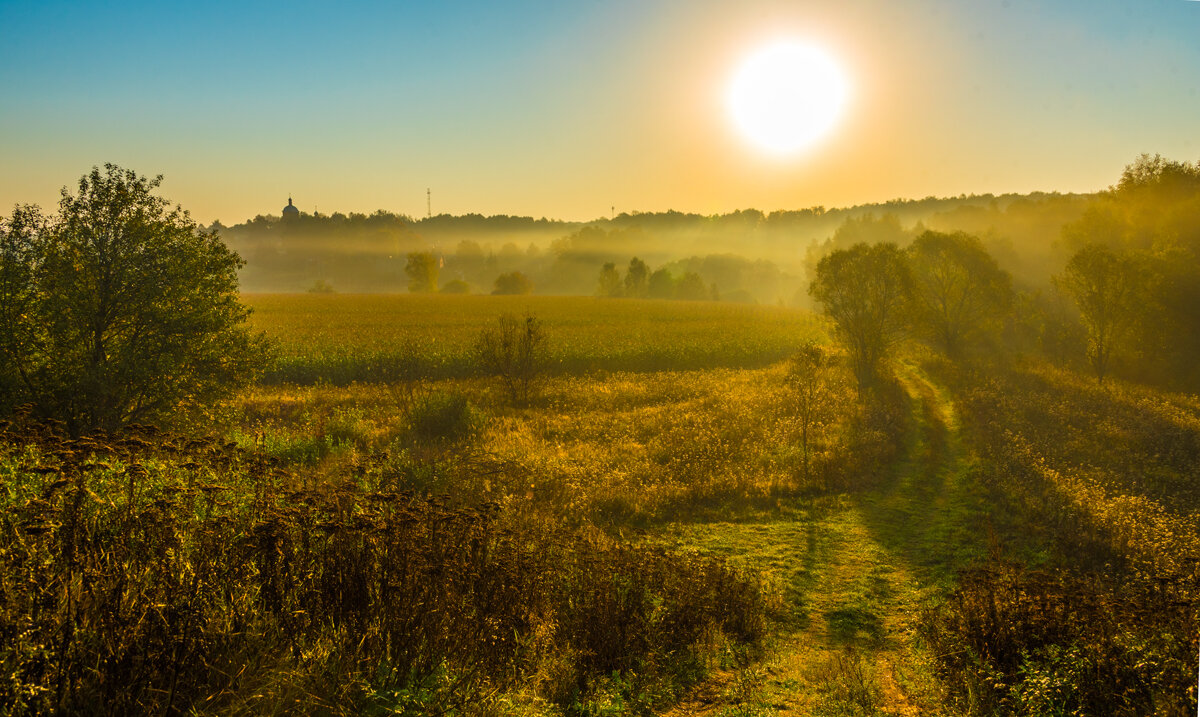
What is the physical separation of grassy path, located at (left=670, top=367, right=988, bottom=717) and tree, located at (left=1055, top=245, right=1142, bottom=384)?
18.9 meters

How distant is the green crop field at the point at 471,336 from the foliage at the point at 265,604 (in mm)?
21732

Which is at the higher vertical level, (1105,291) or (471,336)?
(1105,291)

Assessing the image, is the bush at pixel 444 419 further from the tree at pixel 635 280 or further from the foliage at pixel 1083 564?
the tree at pixel 635 280

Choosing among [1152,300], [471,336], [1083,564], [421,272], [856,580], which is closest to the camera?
[856,580]

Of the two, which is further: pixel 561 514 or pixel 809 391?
pixel 809 391

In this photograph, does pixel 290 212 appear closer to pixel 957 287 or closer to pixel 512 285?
pixel 512 285

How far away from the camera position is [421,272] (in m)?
116

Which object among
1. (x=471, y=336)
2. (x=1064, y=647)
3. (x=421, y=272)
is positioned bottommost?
(x=1064, y=647)

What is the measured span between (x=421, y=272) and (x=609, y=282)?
32.2 meters

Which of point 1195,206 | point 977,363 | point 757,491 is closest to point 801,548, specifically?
point 757,491

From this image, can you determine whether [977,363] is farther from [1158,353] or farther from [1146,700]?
[1146,700]

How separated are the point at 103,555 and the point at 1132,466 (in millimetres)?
22208

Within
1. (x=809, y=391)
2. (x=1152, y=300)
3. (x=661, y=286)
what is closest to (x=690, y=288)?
(x=661, y=286)

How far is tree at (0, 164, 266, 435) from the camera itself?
40.9 ft
